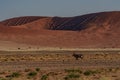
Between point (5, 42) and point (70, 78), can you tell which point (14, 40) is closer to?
point (5, 42)

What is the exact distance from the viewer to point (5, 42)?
464 ft

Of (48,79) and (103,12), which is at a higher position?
(103,12)

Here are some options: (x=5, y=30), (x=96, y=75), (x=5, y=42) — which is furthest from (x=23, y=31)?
(x=96, y=75)

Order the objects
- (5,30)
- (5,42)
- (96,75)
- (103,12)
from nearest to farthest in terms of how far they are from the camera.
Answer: (96,75), (5,42), (5,30), (103,12)

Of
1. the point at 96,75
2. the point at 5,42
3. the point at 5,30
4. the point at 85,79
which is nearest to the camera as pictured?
the point at 85,79

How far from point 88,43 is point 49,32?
2403cm

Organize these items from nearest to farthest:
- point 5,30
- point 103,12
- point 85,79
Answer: point 85,79
point 5,30
point 103,12

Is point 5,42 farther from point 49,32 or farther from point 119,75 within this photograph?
point 119,75

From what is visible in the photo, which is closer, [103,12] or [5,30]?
[5,30]

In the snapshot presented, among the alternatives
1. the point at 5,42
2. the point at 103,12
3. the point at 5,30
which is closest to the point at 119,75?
the point at 5,42

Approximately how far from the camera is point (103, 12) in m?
188

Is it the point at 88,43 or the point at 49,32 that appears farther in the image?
the point at 49,32

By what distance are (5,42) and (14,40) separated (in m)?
7.33

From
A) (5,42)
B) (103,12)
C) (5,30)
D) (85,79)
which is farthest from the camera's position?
(103,12)
